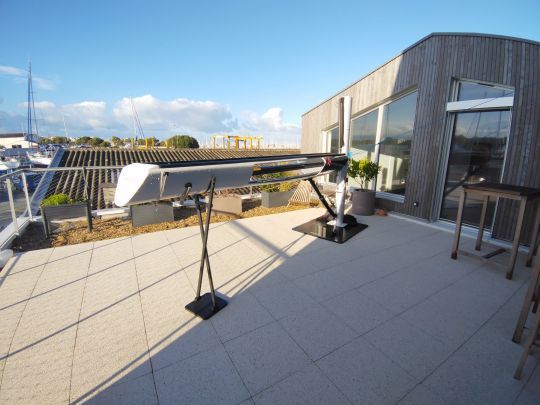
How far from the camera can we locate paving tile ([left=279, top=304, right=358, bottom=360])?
184 cm

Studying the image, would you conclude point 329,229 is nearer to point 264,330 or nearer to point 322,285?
point 322,285

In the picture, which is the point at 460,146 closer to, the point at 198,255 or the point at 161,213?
the point at 198,255

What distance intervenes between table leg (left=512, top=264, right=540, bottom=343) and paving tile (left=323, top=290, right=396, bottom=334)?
83 cm

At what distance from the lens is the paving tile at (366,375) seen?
4.91 feet

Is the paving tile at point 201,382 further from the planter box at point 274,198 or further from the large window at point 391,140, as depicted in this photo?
the large window at point 391,140

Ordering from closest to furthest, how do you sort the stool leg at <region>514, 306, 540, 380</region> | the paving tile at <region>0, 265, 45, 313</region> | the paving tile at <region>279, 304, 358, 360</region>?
the stool leg at <region>514, 306, 540, 380</region>
the paving tile at <region>279, 304, 358, 360</region>
the paving tile at <region>0, 265, 45, 313</region>

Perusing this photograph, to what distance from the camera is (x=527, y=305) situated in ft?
5.89

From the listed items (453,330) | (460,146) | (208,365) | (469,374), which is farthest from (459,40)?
(208,365)

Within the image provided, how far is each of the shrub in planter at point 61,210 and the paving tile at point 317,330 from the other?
12.7 feet

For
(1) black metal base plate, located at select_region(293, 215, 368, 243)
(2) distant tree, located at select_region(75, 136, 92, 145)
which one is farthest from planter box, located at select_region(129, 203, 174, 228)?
(2) distant tree, located at select_region(75, 136, 92, 145)

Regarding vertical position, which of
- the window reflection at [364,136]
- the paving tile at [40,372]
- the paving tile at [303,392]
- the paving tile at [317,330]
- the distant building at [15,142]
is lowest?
the paving tile at [40,372]

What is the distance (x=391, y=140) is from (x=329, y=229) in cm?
272

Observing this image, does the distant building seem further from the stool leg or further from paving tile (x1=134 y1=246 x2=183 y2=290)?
the stool leg

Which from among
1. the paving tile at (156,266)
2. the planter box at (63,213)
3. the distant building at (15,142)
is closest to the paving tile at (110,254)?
the paving tile at (156,266)
